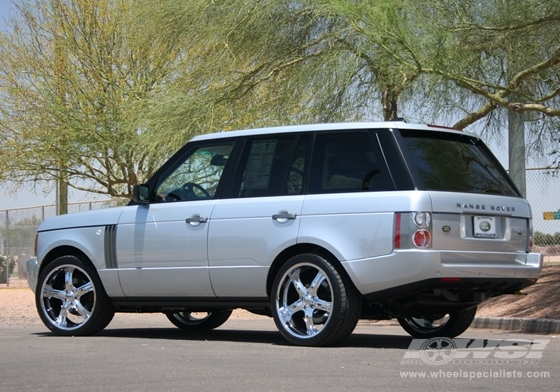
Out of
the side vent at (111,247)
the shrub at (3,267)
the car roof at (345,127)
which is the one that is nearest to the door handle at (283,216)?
the car roof at (345,127)

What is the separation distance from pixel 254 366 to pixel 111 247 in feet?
10.4

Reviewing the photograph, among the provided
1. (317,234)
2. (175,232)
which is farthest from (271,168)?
(175,232)

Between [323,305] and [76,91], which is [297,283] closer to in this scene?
[323,305]

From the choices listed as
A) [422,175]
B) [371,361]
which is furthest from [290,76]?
[371,361]

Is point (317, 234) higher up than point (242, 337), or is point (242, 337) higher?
point (317, 234)

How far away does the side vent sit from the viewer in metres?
9.59

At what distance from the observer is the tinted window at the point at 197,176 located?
9219 millimetres

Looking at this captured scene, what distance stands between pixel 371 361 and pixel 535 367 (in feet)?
3.68

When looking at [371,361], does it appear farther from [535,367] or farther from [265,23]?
[265,23]

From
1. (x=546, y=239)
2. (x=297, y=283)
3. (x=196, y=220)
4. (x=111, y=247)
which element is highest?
(x=196, y=220)

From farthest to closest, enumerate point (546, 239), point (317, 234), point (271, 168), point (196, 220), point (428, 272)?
point (546, 239) < point (196, 220) < point (271, 168) < point (317, 234) < point (428, 272)

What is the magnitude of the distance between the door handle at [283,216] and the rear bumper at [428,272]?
2.17ft

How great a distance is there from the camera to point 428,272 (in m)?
7.68

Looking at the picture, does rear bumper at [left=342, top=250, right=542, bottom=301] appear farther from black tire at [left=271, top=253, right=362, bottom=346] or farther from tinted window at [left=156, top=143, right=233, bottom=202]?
tinted window at [left=156, top=143, right=233, bottom=202]
